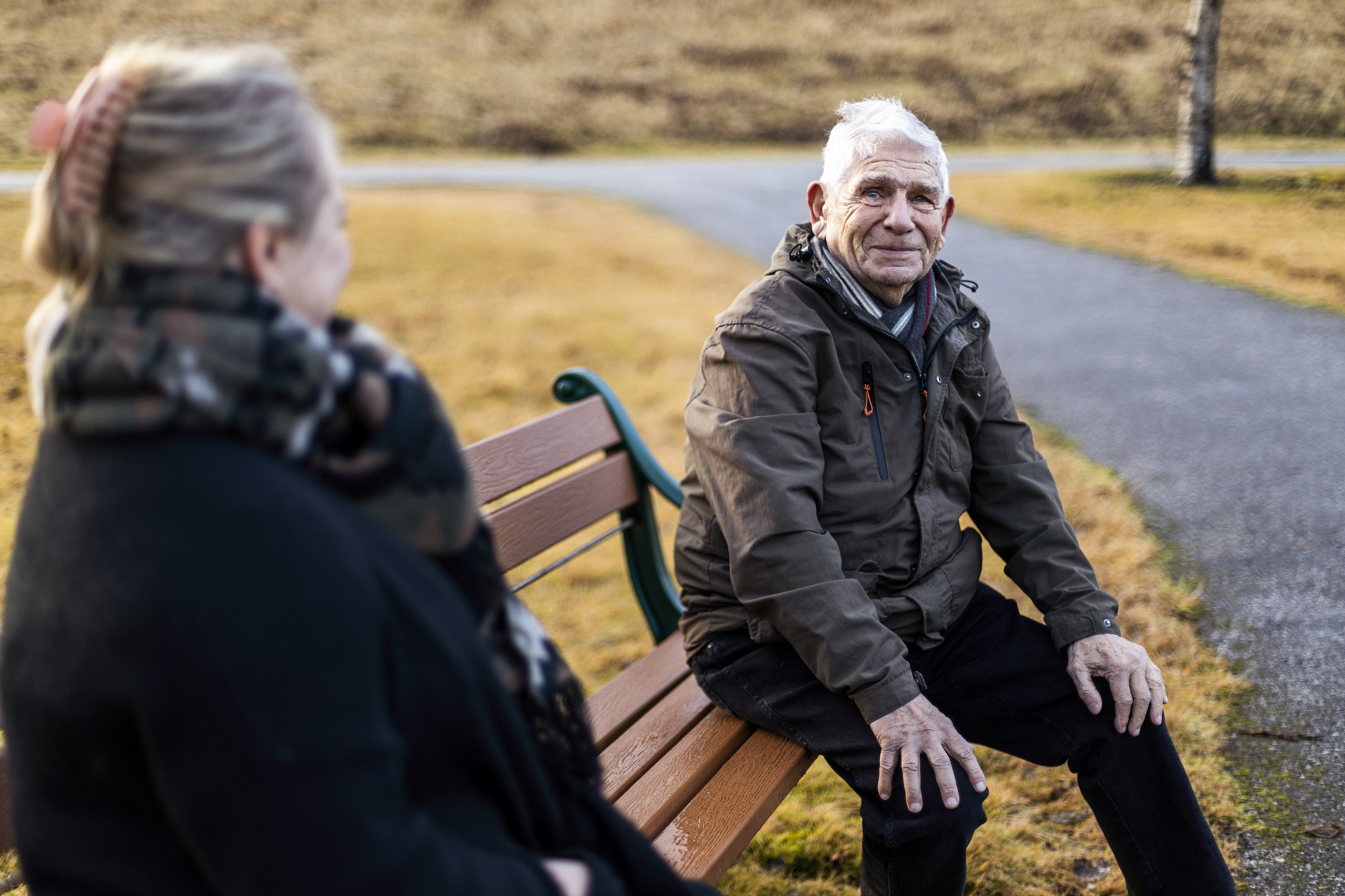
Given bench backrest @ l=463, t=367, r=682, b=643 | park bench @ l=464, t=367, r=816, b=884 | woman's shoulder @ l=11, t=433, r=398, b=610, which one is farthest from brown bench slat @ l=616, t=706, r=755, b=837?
woman's shoulder @ l=11, t=433, r=398, b=610

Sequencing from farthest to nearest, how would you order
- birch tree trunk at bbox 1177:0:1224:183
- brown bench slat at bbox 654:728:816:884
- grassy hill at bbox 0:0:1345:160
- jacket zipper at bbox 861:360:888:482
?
grassy hill at bbox 0:0:1345:160, birch tree trunk at bbox 1177:0:1224:183, jacket zipper at bbox 861:360:888:482, brown bench slat at bbox 654:728:816:884

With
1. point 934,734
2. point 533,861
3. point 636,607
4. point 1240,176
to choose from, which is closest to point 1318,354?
point 636,607

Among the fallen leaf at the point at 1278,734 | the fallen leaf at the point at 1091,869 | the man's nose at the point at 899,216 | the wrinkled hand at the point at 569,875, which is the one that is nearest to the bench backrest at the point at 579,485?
the man's nose at the point at 899,216

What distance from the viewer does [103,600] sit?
938 millimetres

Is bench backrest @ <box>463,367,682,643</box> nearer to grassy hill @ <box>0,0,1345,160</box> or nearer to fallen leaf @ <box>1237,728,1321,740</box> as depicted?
fallen leaf @ <box>1237,728,1321,740</box>

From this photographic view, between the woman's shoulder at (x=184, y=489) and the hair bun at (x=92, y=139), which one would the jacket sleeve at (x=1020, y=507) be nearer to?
the woman's shoulder at (x=184, y=489)

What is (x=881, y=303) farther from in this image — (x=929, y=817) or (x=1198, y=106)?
(x=1198, y=106)

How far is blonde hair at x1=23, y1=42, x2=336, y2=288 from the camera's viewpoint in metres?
0.98

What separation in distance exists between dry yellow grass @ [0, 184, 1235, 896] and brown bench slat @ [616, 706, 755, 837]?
0.61 metres

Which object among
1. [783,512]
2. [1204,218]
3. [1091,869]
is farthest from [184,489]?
[1204,218]

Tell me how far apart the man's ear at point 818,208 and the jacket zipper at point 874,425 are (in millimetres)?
403

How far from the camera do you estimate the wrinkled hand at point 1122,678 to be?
2041mm

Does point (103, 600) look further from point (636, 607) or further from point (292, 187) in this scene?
point (636, 607)

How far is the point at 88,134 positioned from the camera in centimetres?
99
